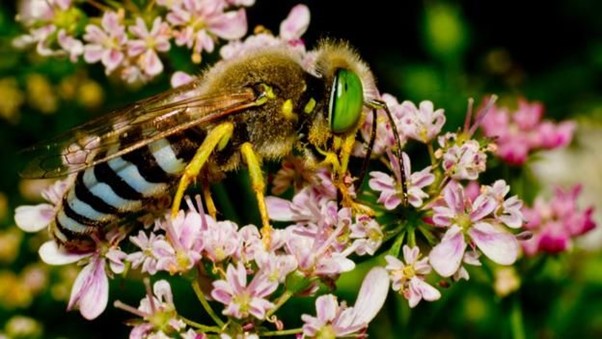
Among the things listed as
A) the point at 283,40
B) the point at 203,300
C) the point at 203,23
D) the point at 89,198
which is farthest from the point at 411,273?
the point at 203,23

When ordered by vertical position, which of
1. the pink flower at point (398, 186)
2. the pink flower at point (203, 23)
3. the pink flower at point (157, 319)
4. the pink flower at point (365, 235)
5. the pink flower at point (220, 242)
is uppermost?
the pink flower at point (203, 23)

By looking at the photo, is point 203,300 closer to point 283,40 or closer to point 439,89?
point 283,40

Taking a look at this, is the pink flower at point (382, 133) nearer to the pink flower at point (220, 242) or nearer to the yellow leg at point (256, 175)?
the yellow leg at point (256, 175)

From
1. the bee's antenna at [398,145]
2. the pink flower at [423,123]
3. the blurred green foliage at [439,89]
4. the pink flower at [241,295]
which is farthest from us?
the blurred green foliage at [439,89]

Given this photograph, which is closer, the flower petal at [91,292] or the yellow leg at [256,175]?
the yellow leg at [256,175]

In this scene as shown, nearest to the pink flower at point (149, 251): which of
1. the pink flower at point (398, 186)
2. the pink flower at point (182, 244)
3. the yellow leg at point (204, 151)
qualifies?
the pink flower at point (182, 244)

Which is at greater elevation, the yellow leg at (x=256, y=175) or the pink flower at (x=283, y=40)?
the pink flower at (x=283, y=40)

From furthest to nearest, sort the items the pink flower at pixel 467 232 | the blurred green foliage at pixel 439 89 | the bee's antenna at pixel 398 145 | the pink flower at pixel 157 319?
the blurred green foliage at pixel 439 89 < the bee's antenna at pixel 398 145 < the pink flower at pixel 467 232 < the pink flower at pixel 157 319
